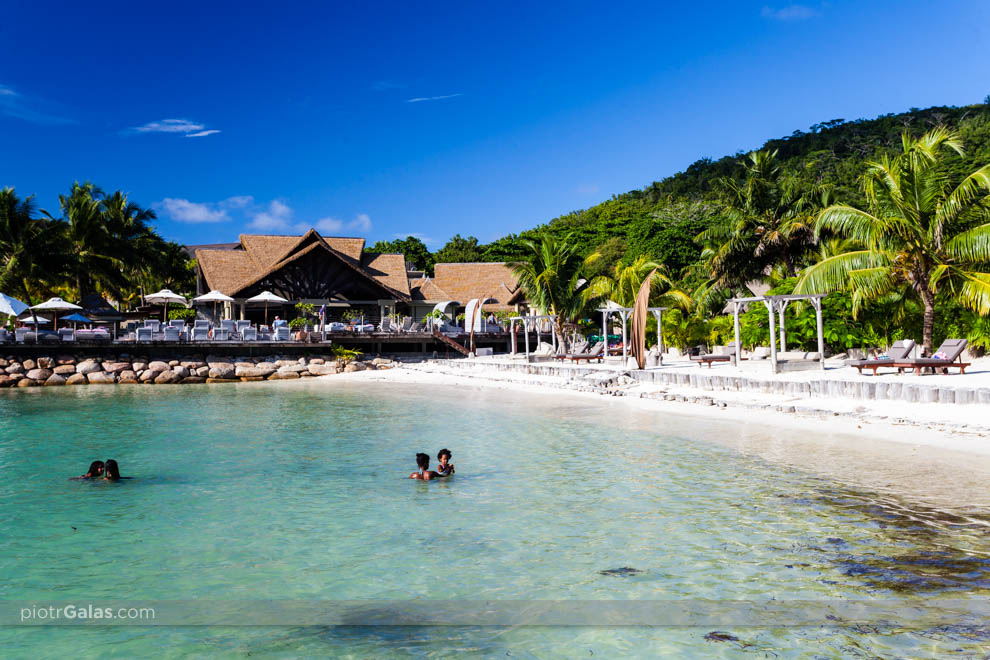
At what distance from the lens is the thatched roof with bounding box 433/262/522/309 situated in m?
40.8

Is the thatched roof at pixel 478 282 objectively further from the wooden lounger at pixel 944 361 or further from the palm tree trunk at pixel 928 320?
the wooden lounger at pixel 944 361

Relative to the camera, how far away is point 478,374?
24.9 m

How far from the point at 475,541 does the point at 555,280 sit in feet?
74.4

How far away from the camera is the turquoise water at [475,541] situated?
13.5ft

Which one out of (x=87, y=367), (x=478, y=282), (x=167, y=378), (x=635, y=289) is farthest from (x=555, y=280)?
(x=87, y=367)

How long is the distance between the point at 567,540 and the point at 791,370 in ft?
45.5

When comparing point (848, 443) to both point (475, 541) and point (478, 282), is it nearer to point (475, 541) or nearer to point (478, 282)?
point (475, 541)

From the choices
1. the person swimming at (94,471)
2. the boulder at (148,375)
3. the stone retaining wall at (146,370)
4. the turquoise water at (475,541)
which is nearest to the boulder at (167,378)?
the stone retaining wall at (146,370)

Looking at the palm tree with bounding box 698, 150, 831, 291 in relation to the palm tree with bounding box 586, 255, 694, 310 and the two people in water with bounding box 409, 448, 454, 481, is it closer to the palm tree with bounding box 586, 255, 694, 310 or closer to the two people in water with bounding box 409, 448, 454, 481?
the palm tree with bounding box 586, 255, 694, 310

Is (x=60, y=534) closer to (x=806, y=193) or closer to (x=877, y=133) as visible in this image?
(x=806, y=193)

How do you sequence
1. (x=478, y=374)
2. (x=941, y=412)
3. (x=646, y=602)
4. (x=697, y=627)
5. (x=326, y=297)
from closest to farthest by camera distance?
(x=697, y=627) < (x=646, y=602) < (x=941, y=412) < (x=478, y=374) < (x=326, y=297)

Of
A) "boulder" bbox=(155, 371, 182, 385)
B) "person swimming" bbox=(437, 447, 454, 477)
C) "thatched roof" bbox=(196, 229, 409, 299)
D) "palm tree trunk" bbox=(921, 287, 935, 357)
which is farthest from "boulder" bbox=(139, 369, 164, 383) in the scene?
"palm tree trunk" bbox=(921, 287, 935, 357)

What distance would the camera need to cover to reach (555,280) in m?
28.3

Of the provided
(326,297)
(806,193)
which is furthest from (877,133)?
(326,297)
